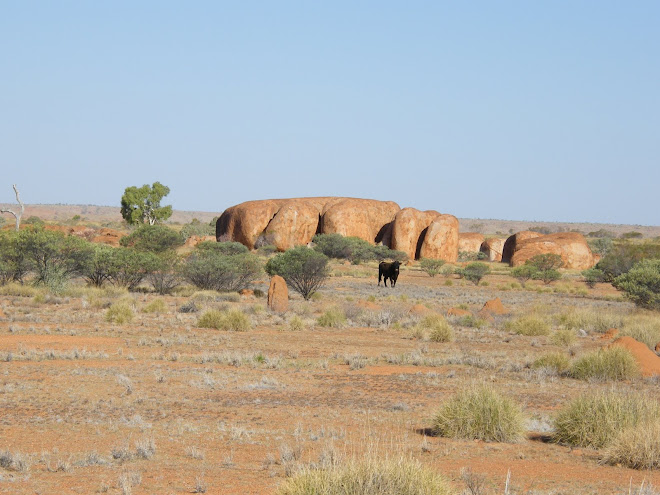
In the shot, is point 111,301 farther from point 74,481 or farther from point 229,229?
point 229,229

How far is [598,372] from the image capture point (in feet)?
44.3

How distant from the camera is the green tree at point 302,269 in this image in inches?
1143

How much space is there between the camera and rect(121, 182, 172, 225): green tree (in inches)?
2731

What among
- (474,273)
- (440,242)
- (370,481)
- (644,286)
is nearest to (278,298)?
(644,286)

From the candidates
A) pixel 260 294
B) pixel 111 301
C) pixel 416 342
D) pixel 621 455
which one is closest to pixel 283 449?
pixel 621 455

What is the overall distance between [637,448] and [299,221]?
4608 centimetres

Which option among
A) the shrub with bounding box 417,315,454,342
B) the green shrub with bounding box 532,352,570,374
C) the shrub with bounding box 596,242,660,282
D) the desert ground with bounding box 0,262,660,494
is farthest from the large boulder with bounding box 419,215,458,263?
the green shrub with bounding box 532,352,570,374

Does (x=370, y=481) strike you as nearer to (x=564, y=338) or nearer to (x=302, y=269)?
(x=564, y=338)

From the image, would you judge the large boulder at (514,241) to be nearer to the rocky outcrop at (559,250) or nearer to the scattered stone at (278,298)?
the rocky outcrop at (559,250)

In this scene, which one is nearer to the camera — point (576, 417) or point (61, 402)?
point (576, 417)

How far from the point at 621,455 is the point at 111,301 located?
1957cm

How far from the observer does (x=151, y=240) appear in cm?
3994

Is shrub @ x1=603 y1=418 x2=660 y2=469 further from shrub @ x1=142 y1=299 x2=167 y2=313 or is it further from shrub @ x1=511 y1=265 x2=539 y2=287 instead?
shrub @ x1=511 y1=265 x2=539 y2=287

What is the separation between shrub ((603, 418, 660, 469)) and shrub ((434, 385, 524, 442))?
1.29 m
